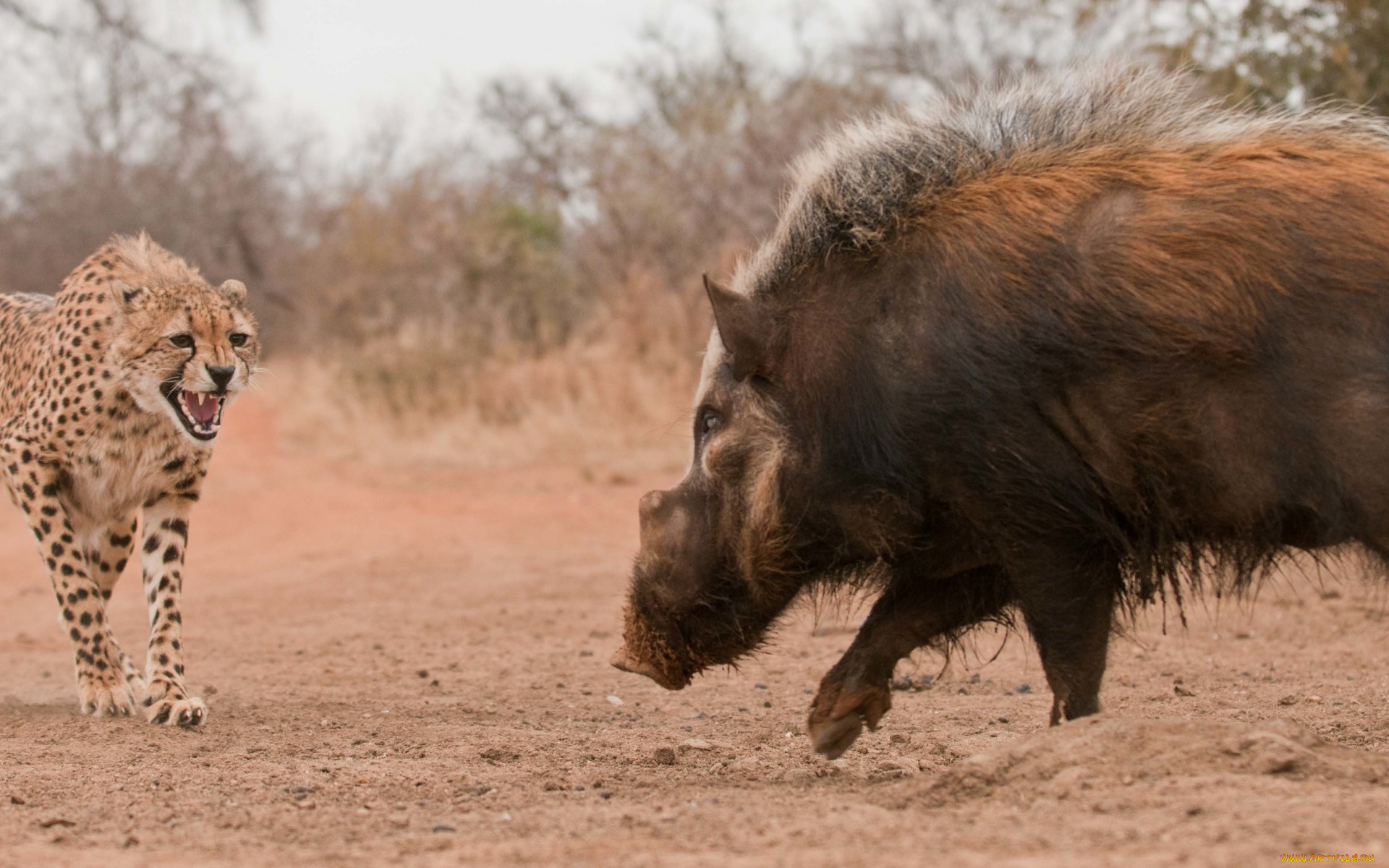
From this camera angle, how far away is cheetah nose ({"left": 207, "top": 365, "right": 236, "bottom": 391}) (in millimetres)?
7055

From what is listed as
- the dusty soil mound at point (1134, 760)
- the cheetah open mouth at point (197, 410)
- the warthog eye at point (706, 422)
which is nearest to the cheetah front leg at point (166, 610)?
the cheetah open mouth at point (197, 410)

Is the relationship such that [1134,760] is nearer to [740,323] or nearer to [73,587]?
[740,323]

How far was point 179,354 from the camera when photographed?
7.12 m

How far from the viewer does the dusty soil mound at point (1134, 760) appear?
13.9 feet

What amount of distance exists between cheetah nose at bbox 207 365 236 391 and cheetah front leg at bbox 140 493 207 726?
2.13 feet

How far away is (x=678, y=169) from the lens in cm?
2292

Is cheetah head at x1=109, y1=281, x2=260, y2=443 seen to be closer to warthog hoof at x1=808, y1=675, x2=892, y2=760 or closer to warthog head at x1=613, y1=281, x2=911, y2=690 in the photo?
warthog head at x1=613, y1=281, x2=911, y2=690

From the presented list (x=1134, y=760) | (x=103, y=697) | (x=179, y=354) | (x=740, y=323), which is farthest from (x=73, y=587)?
(x=1134, y=760)

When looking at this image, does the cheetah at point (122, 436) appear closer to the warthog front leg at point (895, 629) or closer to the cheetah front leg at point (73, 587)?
the cheetah front leg at point (73, 587)

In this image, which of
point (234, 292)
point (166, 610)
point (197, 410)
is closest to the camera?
point (166, 610)

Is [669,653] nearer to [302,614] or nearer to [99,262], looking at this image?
[99,262]

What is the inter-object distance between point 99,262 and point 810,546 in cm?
436

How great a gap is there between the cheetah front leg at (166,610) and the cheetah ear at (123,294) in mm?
937

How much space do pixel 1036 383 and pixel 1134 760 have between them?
3.80ft
